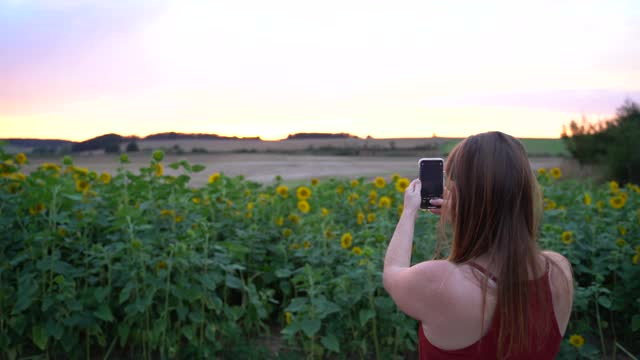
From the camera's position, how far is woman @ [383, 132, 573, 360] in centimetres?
176

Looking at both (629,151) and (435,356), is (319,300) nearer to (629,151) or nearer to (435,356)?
(435,356)

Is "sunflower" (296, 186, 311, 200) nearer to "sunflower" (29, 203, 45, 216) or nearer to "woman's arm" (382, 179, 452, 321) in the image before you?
"sunflower" (29, 203, 45, 216)

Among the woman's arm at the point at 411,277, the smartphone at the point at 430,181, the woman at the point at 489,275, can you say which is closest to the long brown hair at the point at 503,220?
the woman at the point at 489,275

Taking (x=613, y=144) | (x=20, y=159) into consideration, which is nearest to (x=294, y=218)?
(x=20, y=159)

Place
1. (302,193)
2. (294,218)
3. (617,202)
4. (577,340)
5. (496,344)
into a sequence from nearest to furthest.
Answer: (496,344), (577,340), (294,218), (617,202), (302,193)

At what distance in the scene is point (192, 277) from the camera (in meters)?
3.71

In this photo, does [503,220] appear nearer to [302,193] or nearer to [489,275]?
[489,275]

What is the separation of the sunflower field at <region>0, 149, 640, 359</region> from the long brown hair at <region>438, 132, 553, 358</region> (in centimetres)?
182

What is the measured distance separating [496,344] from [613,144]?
14070mm

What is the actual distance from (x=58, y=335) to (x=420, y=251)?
2184 millimetres

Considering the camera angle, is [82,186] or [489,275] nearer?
[489,275]

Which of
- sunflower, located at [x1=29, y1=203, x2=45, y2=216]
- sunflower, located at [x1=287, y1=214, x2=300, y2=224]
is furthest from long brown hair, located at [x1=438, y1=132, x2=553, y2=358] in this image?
sunflower, located at [x1=287, y1=214, x2=300, y2=224]

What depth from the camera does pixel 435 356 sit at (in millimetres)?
1872

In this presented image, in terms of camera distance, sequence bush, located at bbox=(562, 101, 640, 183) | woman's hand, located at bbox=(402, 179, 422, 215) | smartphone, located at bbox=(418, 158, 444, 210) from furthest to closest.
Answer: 1. bush, located at bbox=(562, 101, 640, 183)
2. smartphone, located at bbox=(418, 158, 444, 210)
3. woman's hand, located at bbox=(402, 179, 422, 215)
